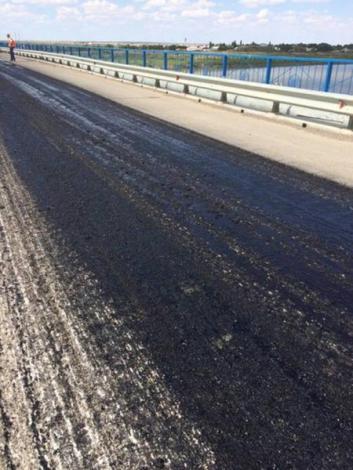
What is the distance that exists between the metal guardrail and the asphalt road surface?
14.9ft

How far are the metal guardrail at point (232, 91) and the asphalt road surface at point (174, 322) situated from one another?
14.9ft

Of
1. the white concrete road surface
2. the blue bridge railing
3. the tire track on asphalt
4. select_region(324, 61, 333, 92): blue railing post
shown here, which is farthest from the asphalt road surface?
the blue bridge railing

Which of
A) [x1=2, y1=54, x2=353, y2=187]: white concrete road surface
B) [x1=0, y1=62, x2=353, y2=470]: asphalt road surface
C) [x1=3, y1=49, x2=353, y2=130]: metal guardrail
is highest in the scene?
[x1=3, y1=49, x2=353, y2=130]: metal guardrail

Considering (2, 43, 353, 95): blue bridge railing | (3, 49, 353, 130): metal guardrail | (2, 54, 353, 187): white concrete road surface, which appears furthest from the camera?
(2, 43, 353, 95): blue bridge railing

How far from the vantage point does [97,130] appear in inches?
339

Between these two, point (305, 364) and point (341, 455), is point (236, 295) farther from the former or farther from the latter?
point (341, 455)

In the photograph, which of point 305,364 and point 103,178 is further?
point 103,178

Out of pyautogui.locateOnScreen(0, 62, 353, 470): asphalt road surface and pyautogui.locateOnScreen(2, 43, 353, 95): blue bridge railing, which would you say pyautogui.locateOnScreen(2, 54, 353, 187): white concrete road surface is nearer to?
pyautogui.locateOnScreen(0, 62, 353, 470): asphalt road surface

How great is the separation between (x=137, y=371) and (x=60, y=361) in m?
0.49

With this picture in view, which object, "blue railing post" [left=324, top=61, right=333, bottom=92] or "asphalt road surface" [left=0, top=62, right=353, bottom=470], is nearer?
"asphalt road surface" [left=0, top=62, right=353, bottom=470]

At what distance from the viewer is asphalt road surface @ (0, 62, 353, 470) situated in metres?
1.98

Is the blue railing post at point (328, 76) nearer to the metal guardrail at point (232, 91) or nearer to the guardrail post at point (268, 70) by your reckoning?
the metal guardrail at point (232, 91)

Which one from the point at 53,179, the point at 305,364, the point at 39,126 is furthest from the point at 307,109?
the point at 305,364

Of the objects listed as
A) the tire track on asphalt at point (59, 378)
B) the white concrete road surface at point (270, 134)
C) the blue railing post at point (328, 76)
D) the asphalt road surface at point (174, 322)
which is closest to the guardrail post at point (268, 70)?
the white concrete road surface at point (270, 134)
